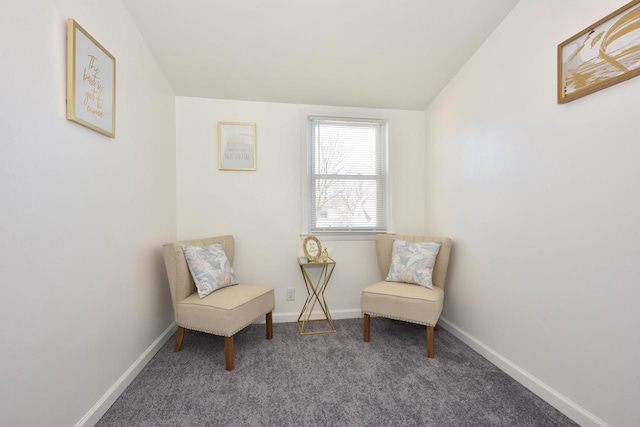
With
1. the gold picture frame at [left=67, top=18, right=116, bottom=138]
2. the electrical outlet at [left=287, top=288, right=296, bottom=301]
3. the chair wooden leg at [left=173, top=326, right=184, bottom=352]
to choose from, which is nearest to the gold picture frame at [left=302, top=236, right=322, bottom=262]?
the electrical outlet at [left=287, top=288, right=296, bottom=301]

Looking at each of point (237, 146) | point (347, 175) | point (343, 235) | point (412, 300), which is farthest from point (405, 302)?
point (237, 146)

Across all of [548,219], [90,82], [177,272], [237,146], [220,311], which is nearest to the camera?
[90,82]

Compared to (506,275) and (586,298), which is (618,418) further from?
(506,275)

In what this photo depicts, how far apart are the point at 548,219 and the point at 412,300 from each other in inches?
40.8

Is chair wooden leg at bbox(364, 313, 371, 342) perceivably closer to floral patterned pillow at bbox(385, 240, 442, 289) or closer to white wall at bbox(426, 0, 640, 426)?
floral patterned pillow at bbox(385, 240, 442, 289)

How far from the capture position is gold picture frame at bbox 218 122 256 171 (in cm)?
267

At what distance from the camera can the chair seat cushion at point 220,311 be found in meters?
1.90

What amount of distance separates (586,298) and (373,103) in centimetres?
229

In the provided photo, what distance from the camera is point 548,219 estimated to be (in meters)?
1.61

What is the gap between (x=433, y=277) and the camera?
8.12ft

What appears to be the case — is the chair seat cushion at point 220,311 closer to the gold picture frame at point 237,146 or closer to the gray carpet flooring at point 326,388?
the gray carpet flooring at point 326,388

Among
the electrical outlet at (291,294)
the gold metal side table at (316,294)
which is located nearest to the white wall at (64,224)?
the electrical outlet at (291,294)

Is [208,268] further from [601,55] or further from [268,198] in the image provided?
[601,55]

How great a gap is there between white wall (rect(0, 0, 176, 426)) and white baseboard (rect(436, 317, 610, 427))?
2.51 m
